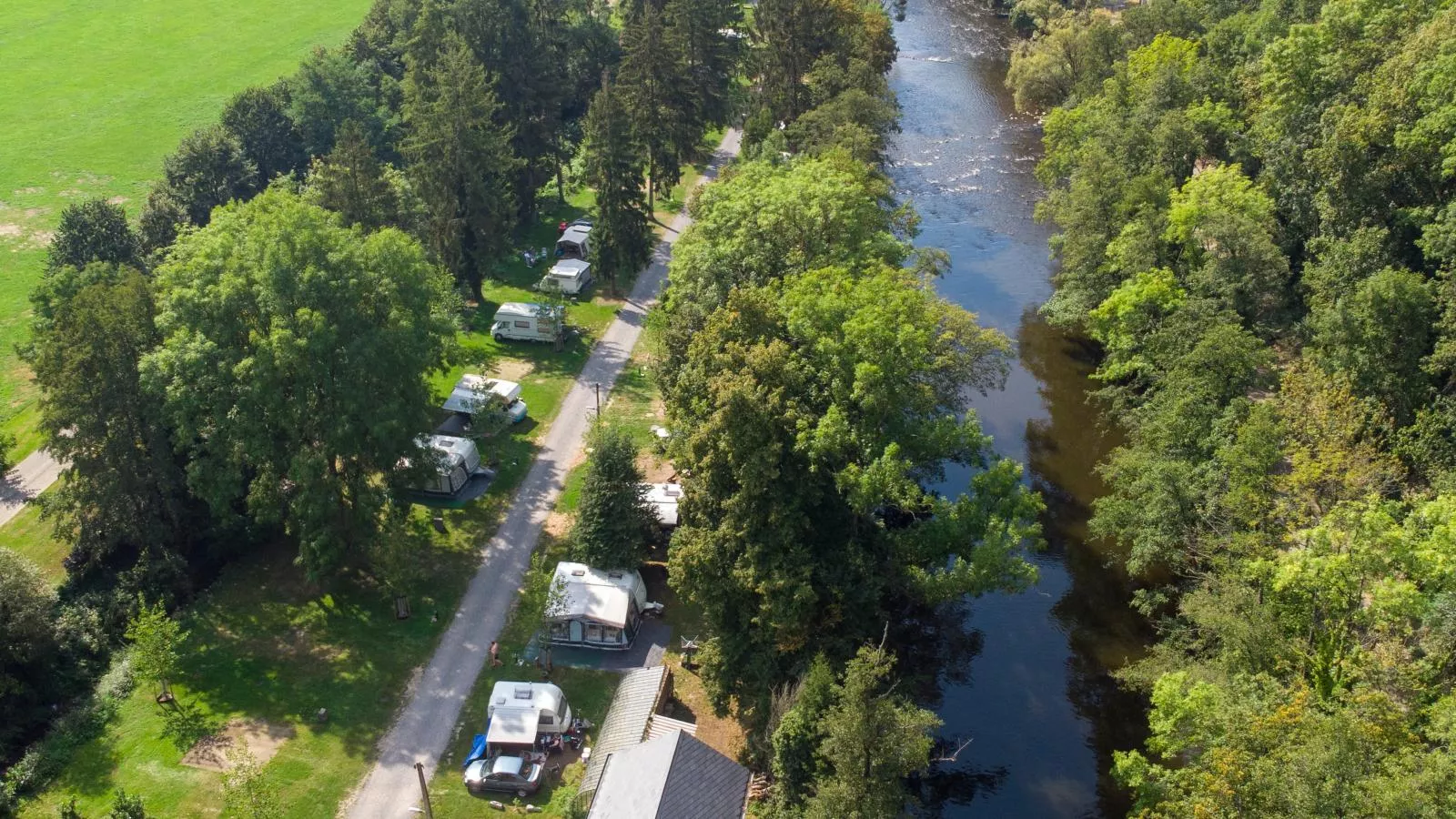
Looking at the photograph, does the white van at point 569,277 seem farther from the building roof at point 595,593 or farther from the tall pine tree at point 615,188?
the building roof at point 595,593

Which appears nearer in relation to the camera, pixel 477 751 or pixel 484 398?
pixel 477 751

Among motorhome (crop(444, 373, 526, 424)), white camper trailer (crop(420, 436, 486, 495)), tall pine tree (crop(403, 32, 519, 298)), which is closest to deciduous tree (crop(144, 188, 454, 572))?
white camper trailer (crop(420, 436, 486, 495))

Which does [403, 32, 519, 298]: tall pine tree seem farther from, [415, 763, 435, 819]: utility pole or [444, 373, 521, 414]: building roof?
[415, 763, 435, 819]: utility pole

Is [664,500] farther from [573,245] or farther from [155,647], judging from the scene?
[573,245]

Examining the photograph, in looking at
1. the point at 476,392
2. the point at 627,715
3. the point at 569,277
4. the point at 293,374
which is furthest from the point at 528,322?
the point at 627,715

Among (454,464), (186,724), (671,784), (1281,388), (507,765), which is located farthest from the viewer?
(454,464)

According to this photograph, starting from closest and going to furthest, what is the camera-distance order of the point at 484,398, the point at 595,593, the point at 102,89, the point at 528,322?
the point at 595,593, the point at 484,398, the point at 528,322, the point at 102,89
